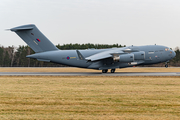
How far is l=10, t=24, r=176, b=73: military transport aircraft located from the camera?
2964cm

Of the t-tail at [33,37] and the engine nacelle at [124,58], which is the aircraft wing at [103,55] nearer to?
the engine nacelle at [124,58]

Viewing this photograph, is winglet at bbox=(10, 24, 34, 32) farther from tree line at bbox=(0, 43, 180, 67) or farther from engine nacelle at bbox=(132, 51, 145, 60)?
tree line at bbox=(0, 43, 180, 67)

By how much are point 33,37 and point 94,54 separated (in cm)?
899

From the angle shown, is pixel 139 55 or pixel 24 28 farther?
pixel 24 28

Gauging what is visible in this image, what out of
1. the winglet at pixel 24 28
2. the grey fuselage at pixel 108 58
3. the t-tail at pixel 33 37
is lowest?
the grey fuselage at pixel 108 58

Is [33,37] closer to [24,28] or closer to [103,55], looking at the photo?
[24,28]

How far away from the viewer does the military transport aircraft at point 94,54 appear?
97.2 feet

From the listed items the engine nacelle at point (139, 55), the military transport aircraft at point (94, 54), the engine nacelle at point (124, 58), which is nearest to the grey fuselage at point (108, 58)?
the military transport aircraft at point (94, 54)

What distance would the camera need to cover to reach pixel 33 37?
31.0 meters

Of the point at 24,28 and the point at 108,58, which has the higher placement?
the point at 24,28

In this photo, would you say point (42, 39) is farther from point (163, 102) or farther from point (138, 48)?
point (163, 102)

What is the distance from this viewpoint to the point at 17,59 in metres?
92.8

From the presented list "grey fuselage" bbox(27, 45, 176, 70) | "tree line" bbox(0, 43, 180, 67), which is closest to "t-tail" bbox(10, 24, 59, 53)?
"grey fuselage" bbox(27, 45, 176, 70)

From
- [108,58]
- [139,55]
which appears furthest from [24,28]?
[139,55]
